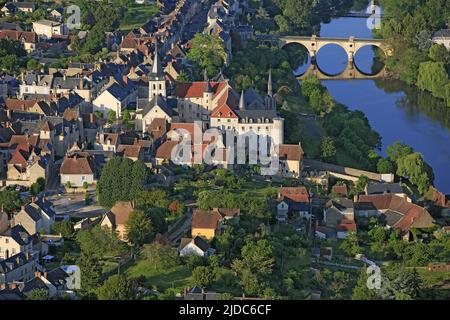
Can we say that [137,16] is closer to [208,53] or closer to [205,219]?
[208,53]

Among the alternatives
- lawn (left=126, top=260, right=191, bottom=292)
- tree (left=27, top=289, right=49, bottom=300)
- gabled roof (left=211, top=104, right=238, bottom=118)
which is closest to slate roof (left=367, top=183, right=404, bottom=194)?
gabled roof (left=211, top=104, right=238, bottom=118)

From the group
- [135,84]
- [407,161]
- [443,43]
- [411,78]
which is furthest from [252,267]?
[443,43]

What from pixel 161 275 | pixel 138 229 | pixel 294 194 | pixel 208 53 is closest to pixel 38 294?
pixel 161 275

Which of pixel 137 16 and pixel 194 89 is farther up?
pixel 137 16
